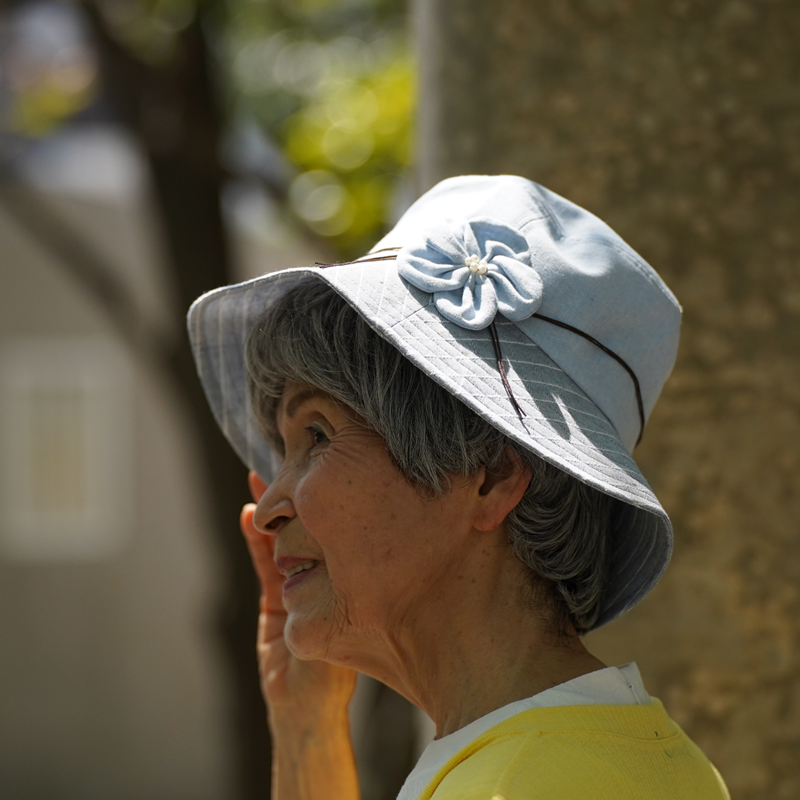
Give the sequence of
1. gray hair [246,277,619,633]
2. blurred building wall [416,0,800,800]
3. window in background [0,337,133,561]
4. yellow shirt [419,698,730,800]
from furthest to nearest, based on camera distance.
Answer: window in background [0,337,133,561]
blurred building wall [416,0,800,800]
gray hair [246,277,619,633]
yellow shirt [419,698,730,800]

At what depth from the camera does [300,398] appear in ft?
5.87

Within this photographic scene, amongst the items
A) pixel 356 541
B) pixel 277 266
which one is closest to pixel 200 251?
pixel 356 541

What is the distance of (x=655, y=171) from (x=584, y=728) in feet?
4.28

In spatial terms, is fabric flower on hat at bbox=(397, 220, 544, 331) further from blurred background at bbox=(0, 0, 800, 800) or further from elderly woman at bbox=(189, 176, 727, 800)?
blurred background at bbox=(0, 0, 800, 800)

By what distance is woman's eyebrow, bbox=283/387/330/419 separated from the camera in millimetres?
1753

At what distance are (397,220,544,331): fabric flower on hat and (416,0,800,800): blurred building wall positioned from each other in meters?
0.72

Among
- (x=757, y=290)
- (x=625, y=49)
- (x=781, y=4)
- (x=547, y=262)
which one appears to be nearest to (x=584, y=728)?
(x=547, y=262)

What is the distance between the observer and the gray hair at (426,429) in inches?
64.0

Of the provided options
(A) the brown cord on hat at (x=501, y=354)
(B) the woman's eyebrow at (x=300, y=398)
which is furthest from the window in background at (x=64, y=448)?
(A) the brown cord on hat at (x=501, y=354)

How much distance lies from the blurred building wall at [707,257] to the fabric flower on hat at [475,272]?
72 cm

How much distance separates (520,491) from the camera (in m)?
1.66

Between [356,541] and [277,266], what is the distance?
28.5 feet

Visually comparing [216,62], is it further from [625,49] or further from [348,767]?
[348,767]

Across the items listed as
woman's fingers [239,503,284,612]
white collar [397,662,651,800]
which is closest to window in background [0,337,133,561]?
woman's fingers [239,503,284,612]
